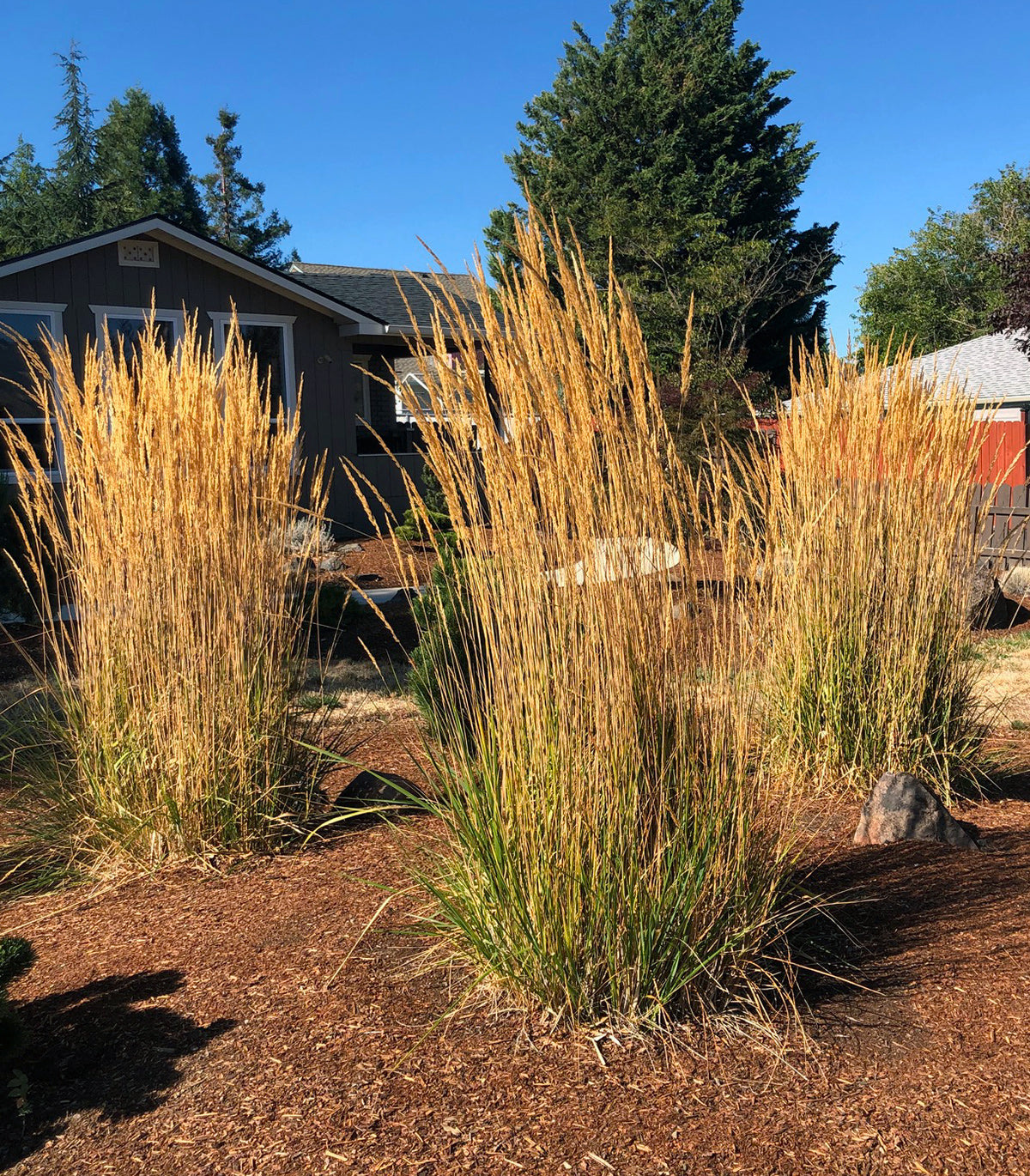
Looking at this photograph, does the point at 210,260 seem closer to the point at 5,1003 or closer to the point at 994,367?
the point at 5,1003

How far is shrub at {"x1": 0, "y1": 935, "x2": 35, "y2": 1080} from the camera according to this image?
232 centimetres

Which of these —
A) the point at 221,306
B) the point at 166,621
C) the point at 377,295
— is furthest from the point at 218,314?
the point at 166,621

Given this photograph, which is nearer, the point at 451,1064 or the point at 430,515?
the point at 451,1064

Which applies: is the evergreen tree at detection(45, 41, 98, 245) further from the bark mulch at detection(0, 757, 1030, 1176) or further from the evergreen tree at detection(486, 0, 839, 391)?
the bark mulch at detection(0, 757, 1030, 1176)

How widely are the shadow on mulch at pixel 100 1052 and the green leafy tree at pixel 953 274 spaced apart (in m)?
38.6

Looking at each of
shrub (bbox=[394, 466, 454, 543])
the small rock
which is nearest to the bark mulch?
the small rock

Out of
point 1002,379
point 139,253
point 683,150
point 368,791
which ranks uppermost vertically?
point 683,150

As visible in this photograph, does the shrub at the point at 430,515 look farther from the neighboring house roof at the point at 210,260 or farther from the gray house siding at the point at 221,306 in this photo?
the neighboring house roof at the point at 210,260

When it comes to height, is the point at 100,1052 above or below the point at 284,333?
below

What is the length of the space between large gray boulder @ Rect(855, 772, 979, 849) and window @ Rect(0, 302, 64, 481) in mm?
11052

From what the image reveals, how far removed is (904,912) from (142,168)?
4402 centimetres

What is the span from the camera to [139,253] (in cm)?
1362

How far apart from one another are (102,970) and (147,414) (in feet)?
6.05

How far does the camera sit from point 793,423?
15.1 feet
